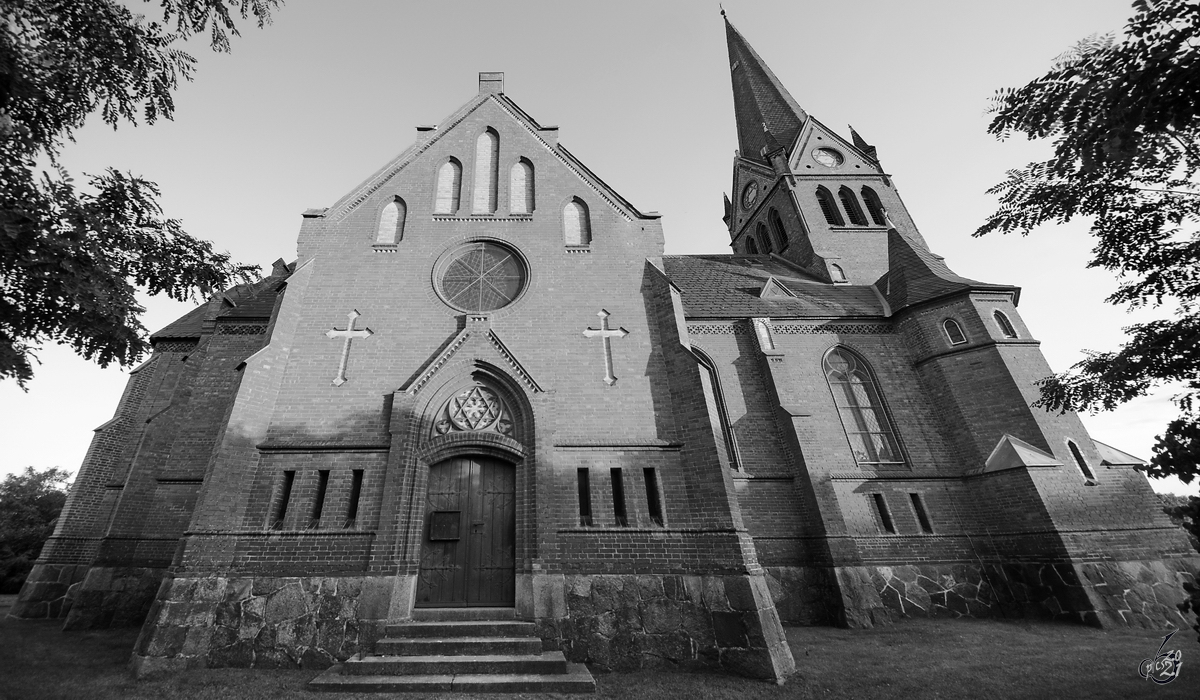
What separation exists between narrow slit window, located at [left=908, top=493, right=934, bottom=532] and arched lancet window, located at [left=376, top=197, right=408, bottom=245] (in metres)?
13.6

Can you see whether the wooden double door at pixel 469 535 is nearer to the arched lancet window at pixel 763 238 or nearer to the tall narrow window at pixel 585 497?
the tall narrow window at pixel 585 497

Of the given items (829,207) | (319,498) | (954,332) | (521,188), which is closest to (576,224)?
(521,188)

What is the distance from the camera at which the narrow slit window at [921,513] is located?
1099 centimetres

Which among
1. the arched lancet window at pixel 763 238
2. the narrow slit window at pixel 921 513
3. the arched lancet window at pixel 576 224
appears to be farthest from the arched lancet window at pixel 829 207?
the arched lancet window at pixel 576 224

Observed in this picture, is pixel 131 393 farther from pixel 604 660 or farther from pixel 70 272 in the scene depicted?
pixel 604 660

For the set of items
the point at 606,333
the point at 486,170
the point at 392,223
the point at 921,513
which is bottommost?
the point at 921,513

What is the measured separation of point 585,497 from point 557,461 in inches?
31.4

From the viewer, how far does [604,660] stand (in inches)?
272

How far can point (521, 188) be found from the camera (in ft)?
39.1

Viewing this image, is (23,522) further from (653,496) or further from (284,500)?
(653,496)

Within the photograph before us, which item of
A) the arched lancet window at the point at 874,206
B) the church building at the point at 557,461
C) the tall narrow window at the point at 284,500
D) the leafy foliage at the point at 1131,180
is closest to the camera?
the leafy foliage at the point at 1131,180

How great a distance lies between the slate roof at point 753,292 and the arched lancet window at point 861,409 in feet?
4.69

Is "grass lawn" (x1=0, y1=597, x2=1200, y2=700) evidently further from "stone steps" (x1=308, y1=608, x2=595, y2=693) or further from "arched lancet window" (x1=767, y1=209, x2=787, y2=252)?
"arched lancet window" (x1=767, y1=209, x2=787, y2=252)

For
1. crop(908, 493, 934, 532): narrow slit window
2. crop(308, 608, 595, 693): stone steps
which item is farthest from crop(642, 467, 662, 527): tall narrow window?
crop(908, 493, 934, 532): narrow slit window
